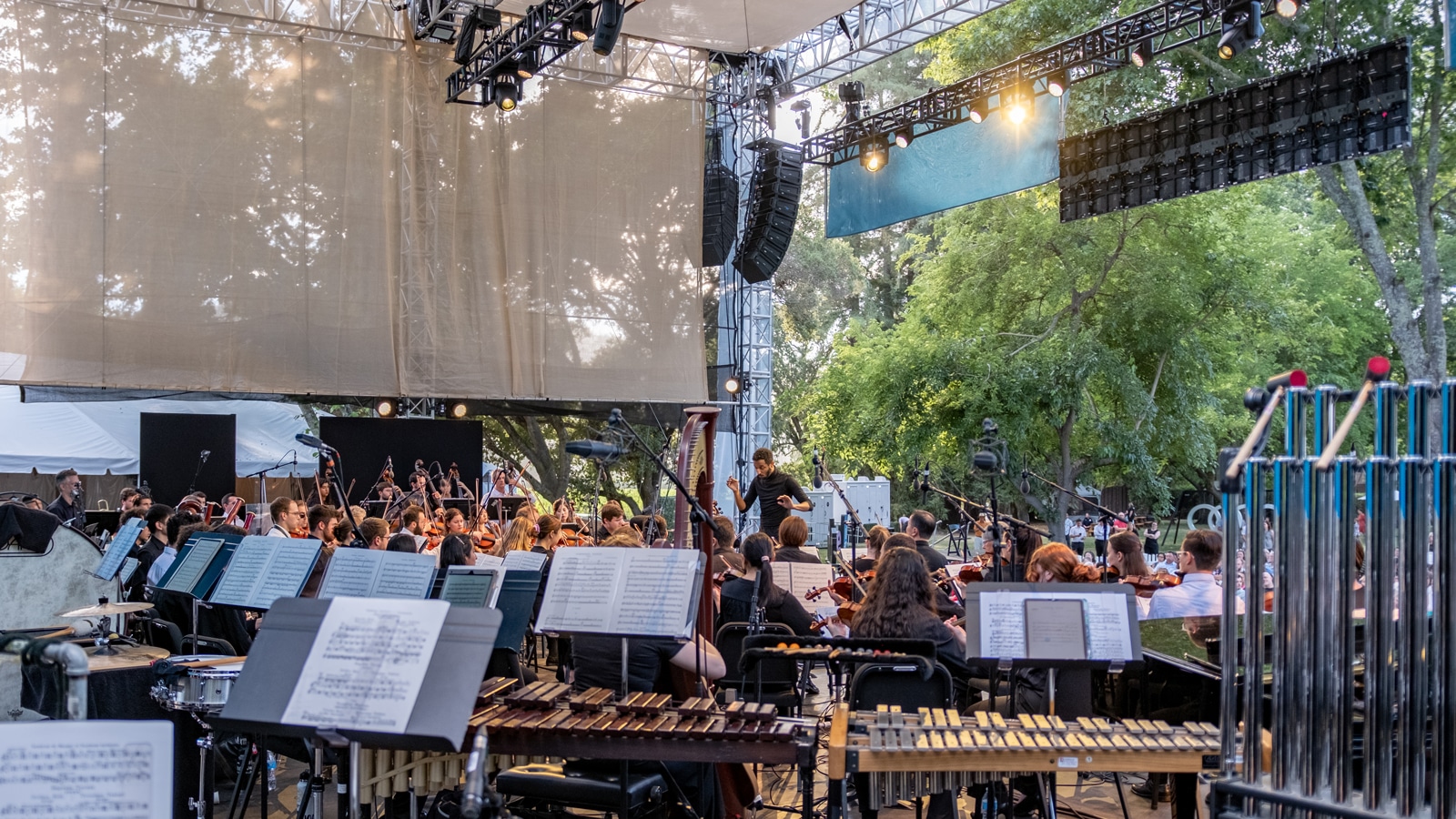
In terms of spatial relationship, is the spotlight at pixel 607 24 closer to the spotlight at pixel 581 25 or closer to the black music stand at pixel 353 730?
the spotlight at pixel 581 25

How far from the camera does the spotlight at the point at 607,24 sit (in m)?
11.7

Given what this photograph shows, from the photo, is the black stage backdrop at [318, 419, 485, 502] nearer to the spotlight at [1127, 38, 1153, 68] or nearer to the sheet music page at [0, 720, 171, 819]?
the spotlight at [1127, 38, 1153, 68]

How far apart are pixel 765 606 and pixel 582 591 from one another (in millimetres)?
2669

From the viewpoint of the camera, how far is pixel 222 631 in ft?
23.5

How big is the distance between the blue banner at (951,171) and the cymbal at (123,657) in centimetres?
1118

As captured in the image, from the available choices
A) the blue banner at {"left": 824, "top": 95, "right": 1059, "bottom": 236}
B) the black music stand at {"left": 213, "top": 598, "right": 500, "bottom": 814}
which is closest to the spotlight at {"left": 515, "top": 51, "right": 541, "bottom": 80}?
the blue banner at {"left": 824, "top": 95, "right": 1059, "bottom": 236}

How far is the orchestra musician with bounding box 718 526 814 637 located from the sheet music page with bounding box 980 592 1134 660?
2.36 meters

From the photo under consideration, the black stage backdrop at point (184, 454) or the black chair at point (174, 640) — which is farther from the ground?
the black stage backdrop at point (184, 454)

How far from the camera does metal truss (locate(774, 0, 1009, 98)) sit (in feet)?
46.8

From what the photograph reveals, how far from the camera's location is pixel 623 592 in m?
4.77

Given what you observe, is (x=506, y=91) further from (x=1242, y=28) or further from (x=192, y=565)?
(x=192, y=565)

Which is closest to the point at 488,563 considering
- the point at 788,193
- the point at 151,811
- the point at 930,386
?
the point at 151,811

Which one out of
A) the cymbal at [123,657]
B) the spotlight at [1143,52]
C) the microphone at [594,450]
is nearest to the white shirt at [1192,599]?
the microphone at [594,450]

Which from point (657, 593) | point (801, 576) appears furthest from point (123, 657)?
point (801, 576)
